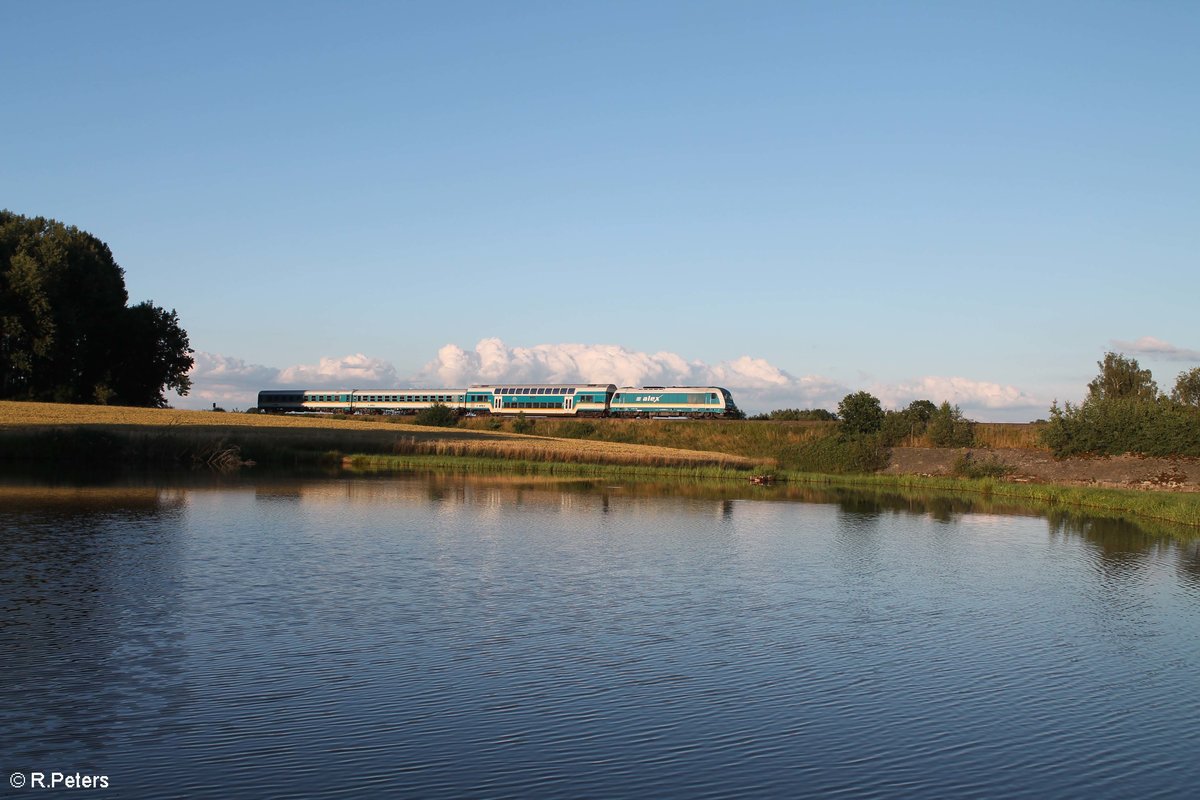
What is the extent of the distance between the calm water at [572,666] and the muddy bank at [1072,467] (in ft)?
98.2

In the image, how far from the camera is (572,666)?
13680 mm

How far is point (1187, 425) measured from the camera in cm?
5481

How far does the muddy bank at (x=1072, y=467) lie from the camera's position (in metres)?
53.9

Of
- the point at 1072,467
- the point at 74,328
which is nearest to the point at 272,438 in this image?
the point at 74,328

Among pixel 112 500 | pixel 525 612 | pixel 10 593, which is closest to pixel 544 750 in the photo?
pixel 525 612

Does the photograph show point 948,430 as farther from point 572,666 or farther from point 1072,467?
point 572,666

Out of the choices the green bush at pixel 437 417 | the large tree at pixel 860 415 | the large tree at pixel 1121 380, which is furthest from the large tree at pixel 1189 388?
the green bush at pixel 437 417

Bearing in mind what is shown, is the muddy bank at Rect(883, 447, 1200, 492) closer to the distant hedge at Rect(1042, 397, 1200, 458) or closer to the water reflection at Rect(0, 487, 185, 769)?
the distant hedge at Rect(1042, 397, 1200, 458)

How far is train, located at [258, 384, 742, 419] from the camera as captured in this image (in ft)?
287

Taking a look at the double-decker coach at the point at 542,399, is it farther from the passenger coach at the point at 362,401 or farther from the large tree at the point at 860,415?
the large tree at the point at 860,415

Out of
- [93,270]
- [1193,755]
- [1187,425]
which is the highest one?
[93,270]

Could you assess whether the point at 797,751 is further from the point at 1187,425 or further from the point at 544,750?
the point at 1187,425

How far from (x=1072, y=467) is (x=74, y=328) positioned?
63836mm

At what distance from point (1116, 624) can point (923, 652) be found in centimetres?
516
